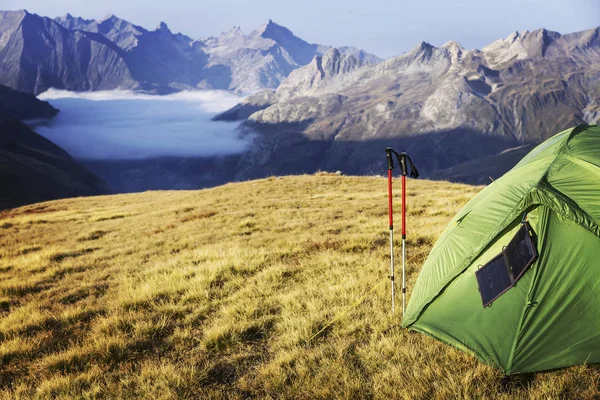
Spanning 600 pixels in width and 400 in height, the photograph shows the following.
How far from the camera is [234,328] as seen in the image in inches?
258

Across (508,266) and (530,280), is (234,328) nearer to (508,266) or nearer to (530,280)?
(508,266)

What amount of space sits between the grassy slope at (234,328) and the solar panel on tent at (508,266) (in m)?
1.09

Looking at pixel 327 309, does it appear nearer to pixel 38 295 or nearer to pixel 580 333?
pixel 580 333

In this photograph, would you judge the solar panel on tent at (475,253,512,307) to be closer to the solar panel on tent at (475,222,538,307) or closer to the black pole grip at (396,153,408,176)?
the solar panel on tent at (475,222,538,307)

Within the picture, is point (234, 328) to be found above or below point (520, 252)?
below

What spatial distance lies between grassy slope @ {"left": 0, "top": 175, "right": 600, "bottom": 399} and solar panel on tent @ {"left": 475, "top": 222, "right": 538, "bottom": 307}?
1.09 metres

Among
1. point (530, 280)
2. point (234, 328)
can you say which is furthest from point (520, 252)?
point (234, 328)

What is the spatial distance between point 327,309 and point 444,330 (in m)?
2.15

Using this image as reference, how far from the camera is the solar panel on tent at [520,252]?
511 centimetres

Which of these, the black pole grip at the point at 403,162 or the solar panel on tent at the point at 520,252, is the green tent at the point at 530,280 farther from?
the black pole grip at the point at 403,162

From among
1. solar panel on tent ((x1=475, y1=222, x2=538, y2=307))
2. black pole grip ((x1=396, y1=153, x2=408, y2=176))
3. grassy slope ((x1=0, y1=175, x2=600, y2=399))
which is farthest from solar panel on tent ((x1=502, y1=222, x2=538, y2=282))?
black pole grip ((x1=396, y1=153, x2=408, y2=176))

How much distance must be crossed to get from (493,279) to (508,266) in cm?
31

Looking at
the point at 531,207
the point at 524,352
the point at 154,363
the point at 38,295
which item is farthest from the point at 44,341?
the point at 531,207

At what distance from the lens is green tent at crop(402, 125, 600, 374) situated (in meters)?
4.90
